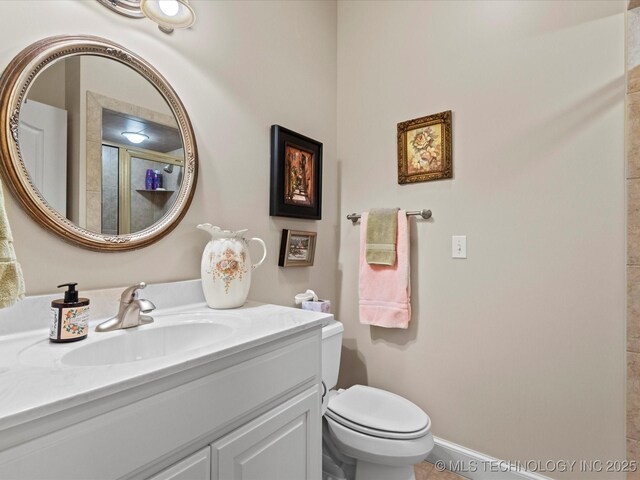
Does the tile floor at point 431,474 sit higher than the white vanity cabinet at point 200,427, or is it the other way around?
the white vanity cabinet at point 200,427

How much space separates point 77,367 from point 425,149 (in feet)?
5.39

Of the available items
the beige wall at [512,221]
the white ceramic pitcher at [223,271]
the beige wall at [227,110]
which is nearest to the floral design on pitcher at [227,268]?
the white ceramic pitcher at [223,271]

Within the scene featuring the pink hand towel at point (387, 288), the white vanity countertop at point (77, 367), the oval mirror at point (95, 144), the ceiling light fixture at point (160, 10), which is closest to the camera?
the white vanity countertop at point (77, 367)

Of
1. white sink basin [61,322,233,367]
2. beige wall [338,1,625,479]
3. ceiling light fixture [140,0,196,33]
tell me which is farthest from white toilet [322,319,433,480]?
ceiling light fixture [140,0,196,33]

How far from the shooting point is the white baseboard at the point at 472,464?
1.41 m

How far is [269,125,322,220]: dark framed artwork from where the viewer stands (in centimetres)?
156

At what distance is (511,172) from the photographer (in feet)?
4.76

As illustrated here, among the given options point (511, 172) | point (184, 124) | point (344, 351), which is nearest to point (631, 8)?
point (511, 172)

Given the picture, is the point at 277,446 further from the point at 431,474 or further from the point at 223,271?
the point at 431,474

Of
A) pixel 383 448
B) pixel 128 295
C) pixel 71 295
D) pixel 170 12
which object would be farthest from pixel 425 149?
pixel 71 295

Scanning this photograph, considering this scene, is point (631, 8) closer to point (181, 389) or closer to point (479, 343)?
point (479, 343)

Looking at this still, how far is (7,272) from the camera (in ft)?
2.03

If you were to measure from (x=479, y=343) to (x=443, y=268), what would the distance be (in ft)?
1.28

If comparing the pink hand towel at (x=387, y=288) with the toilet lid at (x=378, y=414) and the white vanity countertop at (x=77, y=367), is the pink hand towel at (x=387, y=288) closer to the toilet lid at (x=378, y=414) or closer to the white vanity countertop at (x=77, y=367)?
the toilet lid at (x=378, y=414)
